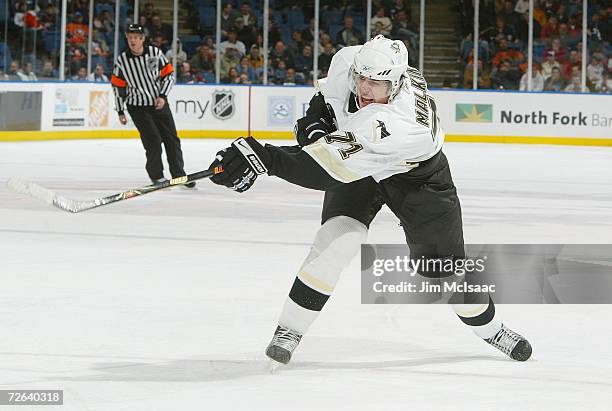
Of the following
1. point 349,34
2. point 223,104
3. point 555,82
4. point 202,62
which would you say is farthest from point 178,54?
point 555,82

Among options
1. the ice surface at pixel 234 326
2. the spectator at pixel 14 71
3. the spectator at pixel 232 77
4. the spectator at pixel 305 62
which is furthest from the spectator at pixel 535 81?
the ice surface at pixel 234 326

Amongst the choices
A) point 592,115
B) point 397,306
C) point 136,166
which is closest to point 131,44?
point 136,166

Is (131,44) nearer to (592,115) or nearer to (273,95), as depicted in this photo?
(273,95)

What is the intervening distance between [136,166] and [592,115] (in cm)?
695

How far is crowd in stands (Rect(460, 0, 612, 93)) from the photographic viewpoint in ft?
54.0

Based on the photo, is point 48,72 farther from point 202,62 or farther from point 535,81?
point 535,81

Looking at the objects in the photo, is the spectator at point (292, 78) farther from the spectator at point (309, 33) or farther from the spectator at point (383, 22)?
the spectator at point (383, 22)

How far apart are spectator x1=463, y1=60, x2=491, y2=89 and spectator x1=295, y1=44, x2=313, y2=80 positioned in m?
2.19

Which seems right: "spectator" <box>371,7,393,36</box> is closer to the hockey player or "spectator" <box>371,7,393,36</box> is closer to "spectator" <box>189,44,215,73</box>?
"spectator" <box>189,44,215,73</box>

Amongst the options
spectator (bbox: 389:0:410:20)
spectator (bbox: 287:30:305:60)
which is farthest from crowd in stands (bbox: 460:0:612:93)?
spectator (bbox: 287:30:305:60)

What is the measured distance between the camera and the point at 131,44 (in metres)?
9.57

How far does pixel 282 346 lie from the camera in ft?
11.9

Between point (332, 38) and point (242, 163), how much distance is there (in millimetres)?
14351

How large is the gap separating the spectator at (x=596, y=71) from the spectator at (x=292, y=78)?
3.93 meters
